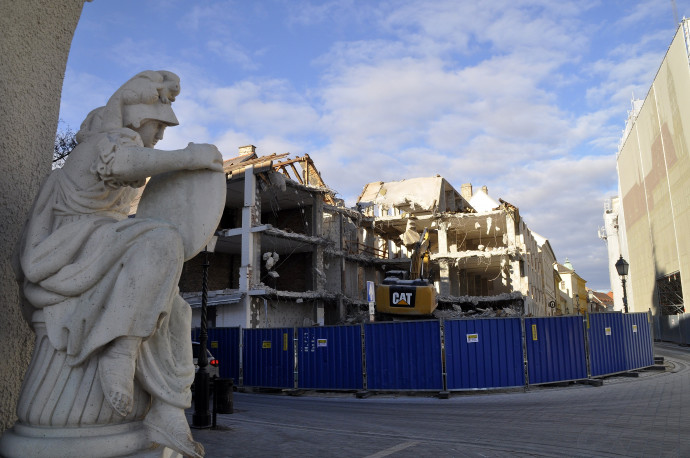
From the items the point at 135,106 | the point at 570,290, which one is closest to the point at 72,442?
the point at 135,106

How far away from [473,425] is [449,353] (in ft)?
14.4

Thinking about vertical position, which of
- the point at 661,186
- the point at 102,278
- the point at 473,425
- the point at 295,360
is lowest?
the point at 473,425

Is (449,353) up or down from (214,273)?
down

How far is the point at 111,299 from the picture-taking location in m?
2.38

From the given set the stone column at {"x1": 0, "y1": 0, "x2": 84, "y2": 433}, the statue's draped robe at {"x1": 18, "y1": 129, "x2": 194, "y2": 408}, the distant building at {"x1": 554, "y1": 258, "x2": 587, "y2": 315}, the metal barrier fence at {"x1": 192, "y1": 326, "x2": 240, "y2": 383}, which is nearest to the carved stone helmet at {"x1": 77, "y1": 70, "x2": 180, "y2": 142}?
the statue's draped robe at {"x1": 18, "y1": 129, "x2": 194, "y2": 408}

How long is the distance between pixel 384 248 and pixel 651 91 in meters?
21.4

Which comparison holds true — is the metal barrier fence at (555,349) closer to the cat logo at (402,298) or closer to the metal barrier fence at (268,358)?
the cat logo at (402,298)

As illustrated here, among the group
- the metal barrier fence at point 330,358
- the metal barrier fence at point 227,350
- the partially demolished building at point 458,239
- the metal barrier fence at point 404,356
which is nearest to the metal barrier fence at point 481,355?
the metal barrier fence at point 404,356

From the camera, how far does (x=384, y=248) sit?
38031 millimetres

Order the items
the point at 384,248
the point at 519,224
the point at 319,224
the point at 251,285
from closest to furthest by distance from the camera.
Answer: the point at 251,285 → the point at 319,224 → the point at 519,224 → the point at 384,248

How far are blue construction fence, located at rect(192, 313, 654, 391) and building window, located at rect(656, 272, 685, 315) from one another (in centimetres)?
2289

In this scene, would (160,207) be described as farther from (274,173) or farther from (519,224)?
(519,224)

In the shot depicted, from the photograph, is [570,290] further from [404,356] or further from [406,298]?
[404,356]

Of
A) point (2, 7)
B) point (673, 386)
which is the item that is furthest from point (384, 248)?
point (2, 7)
